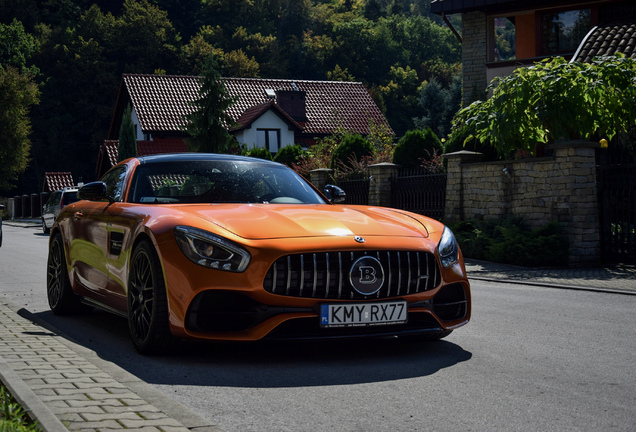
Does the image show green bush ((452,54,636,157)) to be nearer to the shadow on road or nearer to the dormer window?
the shadow on road

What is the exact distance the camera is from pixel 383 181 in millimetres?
24109

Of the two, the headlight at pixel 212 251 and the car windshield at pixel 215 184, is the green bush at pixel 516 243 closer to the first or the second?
the car windshield at pixel 215 184

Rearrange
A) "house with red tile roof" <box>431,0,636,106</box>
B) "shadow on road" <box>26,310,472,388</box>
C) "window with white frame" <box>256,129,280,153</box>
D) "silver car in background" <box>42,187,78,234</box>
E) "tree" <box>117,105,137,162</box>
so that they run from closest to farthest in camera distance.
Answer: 1. "shadow on road" <box>26,310,472,388</box>
2. "house with red tile roof" <box>431,0,636,106</box>
3. "silver car in background" <box>42,187,78,234</box>
4. "tree" <box>117,105,137,162</box>
5. "window with white frame" <box>256,129,280,153</box>

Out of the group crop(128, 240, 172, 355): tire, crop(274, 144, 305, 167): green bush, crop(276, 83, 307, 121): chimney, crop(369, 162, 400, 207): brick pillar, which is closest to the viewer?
crop(128, 240, 172, 355): tire

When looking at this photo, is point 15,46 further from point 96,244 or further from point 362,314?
point 362,314

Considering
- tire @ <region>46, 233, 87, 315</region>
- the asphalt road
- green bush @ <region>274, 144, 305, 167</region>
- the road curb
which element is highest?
green bush @ <region>274, 144, 305, 167</region>

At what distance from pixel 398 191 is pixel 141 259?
57.6 ft

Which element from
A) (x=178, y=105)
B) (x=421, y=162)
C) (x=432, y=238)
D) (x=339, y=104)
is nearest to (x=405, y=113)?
(x=339, y=104)

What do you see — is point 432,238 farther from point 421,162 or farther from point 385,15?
point 385,15

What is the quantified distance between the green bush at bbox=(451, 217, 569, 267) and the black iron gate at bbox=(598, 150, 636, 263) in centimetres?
81

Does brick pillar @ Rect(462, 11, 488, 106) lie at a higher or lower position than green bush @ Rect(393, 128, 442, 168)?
higher

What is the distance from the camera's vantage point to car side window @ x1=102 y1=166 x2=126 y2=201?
786cm

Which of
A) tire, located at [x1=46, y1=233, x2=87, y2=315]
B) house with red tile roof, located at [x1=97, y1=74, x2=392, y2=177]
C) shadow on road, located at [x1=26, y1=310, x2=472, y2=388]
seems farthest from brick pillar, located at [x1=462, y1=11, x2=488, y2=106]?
shadow on road, located at [x1=26, y1=310, x2=472, y2=388]

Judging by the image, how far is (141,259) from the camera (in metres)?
6.55
